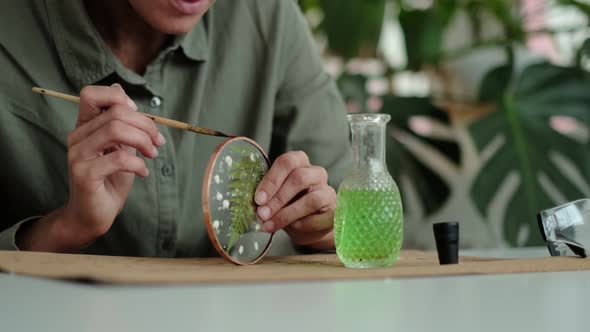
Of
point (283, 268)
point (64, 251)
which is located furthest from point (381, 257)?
point (64, 251)

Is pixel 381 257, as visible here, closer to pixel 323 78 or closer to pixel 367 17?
pixel 323 78

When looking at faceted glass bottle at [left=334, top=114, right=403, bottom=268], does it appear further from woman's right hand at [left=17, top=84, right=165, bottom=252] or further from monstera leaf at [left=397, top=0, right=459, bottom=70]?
monstera leaf at [left=397, top=0, right=459, bottom=70]

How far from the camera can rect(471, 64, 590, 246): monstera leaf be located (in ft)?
7.71

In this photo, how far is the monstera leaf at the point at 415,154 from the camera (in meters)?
2.51

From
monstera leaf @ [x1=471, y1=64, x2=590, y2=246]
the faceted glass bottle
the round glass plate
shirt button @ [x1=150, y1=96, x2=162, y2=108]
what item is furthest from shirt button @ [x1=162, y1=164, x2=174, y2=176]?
monstera leaf @ [x1=471, y1=64, x2=590, y2=246]

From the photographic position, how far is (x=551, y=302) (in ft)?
2.57

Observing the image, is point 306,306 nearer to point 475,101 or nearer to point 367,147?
point 367,147

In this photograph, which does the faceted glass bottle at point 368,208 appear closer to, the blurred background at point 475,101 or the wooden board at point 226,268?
the wooden board at point 226,268

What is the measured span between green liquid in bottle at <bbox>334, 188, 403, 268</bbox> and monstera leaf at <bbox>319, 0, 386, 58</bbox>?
5.98 ft

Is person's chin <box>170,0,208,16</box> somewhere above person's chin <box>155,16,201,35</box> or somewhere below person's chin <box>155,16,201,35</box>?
above

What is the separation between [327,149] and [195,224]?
319 mm

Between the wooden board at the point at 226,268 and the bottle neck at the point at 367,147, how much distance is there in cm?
14

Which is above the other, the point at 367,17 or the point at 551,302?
the point at 367,17

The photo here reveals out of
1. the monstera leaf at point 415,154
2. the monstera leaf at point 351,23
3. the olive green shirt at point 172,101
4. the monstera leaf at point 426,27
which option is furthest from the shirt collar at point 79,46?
the monstera leaf at point 426,27
